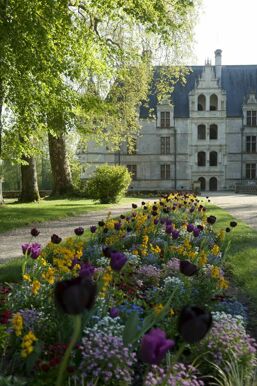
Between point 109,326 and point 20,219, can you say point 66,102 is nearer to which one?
point 20,219

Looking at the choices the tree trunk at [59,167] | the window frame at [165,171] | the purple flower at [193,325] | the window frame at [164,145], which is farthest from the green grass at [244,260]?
the window frame at [164,145]

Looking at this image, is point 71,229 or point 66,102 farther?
point 66,102

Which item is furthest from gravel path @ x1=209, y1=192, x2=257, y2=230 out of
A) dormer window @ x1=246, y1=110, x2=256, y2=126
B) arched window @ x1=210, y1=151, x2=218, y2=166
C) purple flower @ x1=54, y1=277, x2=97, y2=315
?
dormer window @ x1=246, y1=110, x2=256, y2=126

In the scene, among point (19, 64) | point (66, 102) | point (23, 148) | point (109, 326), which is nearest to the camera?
point (109, 326)

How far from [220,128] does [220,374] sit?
167ft

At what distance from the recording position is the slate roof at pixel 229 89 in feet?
173

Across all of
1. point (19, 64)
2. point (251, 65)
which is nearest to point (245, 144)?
point (251, 65)

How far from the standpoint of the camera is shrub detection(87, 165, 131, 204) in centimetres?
2422

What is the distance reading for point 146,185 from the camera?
52719 mm

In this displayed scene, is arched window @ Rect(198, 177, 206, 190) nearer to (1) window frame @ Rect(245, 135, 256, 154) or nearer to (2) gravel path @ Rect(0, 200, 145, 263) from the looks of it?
(1) window frame @ Rect(245, 135, 256, 154)

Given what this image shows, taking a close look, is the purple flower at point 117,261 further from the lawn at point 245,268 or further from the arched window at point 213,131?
the arched window at point 213,131

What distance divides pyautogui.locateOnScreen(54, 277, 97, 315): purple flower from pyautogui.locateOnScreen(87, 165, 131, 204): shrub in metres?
22.3

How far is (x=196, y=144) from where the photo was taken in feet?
173

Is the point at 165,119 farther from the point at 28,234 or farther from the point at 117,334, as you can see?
the point at 117,334
